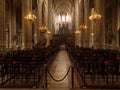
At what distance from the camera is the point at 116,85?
11203 millimetres

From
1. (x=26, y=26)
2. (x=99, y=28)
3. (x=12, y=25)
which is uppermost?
(x=12, y=25)

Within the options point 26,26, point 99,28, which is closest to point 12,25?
point 26,26

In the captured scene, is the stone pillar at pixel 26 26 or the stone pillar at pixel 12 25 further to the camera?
the stone pillar at pixel 12 25

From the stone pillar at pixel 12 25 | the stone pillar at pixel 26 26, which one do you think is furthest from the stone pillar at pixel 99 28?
the stone pillar at pixel 12 25

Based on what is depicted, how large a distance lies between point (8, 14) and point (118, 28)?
17057mm

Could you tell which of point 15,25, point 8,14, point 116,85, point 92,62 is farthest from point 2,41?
point 15,25

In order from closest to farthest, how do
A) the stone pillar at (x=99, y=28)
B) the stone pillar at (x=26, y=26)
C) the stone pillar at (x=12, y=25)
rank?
the stone pillar at (x=99, y=28) < the stone pillar at (x=26, y=26) < the stone pillar at (x=12, y=25)

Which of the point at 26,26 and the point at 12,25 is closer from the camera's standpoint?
the point at 26,26

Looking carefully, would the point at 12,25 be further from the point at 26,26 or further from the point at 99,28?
the point at 99,28

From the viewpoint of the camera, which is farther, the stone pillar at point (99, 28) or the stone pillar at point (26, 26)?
the stone pillar at point (26, 26)

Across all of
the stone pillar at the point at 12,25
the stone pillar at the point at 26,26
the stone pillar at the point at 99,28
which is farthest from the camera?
the stone pillar at the point at 12,25

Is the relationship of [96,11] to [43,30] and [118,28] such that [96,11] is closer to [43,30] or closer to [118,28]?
[118,28]

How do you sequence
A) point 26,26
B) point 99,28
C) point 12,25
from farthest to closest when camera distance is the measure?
point 12,25, point 26,26, point 99,28

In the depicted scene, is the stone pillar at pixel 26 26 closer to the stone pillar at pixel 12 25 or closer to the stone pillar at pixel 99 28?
the stone pillar at pixel 99 28
